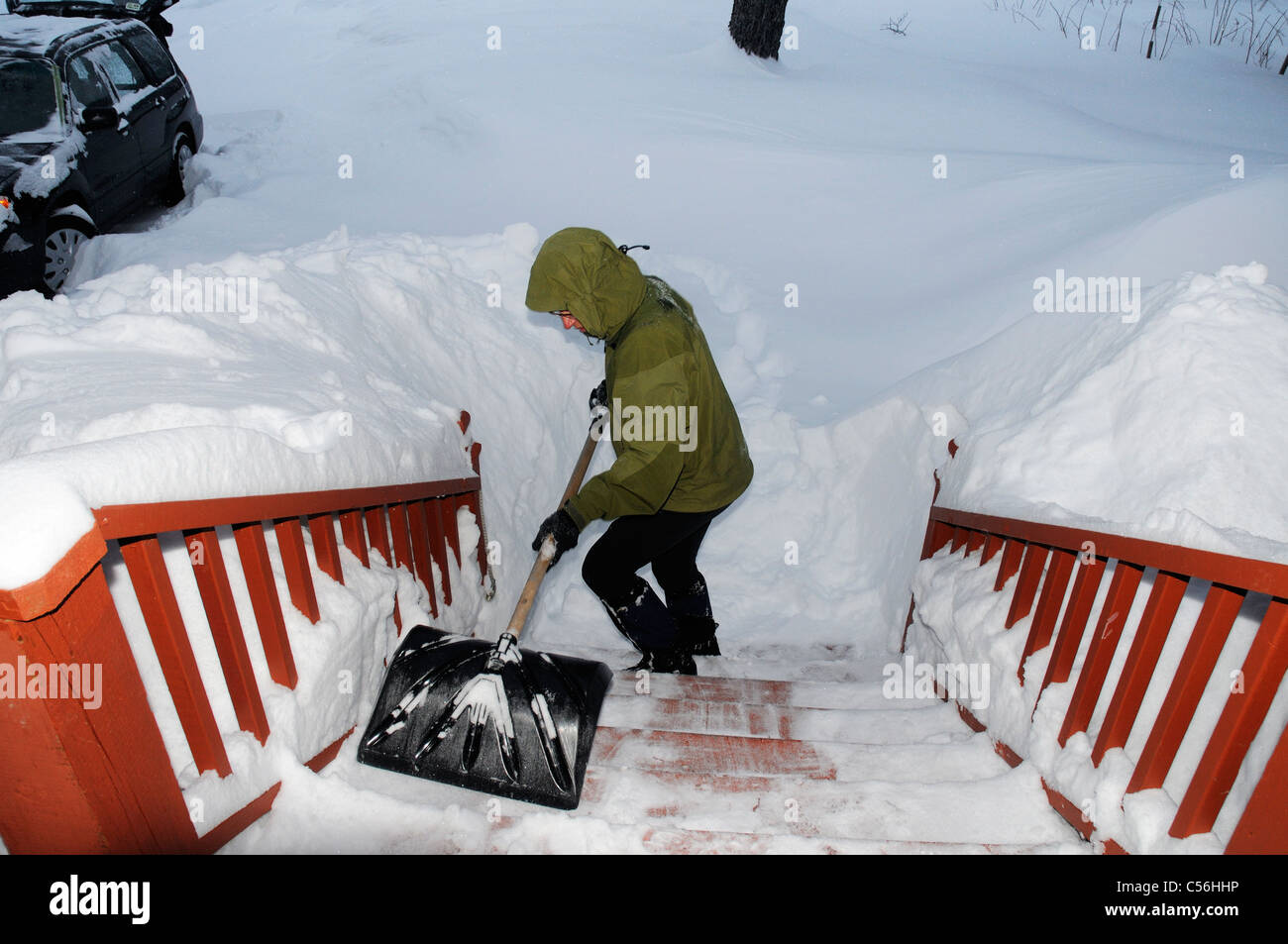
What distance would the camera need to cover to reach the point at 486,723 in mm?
2305

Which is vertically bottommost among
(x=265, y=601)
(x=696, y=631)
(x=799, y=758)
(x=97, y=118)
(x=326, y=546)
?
(x=696, y=631)

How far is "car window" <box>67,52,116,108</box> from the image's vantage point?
241 inches

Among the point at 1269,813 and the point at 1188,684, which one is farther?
the point at 1188,684

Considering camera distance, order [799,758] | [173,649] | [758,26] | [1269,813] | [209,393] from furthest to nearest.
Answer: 1. [758,26]
2. [799,758]
3. [209,393]
4. [173,649]
5. [1269,813]

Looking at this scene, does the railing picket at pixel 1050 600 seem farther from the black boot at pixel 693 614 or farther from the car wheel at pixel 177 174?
the car wheel at pixel 177 174

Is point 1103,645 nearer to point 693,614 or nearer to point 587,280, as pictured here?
point 587,280

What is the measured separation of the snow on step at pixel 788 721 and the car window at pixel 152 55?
302 inches

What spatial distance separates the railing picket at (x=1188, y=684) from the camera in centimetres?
164

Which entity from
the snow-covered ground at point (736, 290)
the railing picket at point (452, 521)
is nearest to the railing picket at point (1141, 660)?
the snow-covered ground at point (736, 290)

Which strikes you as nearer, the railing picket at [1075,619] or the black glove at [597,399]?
the railing picket at [1075,619]

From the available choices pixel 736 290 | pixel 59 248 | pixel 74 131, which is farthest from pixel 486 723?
pixel 74 131

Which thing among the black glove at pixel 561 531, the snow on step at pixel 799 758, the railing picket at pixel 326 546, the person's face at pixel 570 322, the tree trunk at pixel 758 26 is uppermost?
the tree trunk at pixel 758 26

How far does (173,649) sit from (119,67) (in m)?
7.41

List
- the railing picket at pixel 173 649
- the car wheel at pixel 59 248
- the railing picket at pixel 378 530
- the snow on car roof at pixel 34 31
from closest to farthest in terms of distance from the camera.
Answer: the railing picket at pixel 173 649 → the railing picket at pixel 378 530 → the car wheel at pixel 59 248 → the snow on car roof at pixel 34 31
